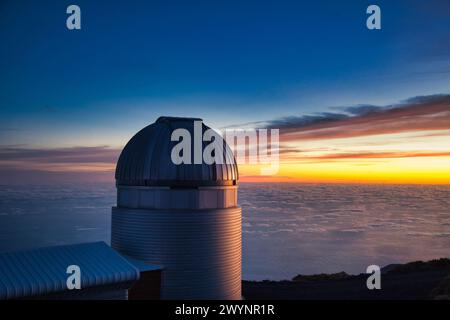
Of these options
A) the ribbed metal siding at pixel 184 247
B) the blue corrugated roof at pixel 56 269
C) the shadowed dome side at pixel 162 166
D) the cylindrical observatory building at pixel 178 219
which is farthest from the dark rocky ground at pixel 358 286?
the blue corrugated roof at pixel 56 269

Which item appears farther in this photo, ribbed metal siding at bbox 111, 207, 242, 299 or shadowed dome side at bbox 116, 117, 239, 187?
shadowed dome side at bbox 116, 117, 239, 187

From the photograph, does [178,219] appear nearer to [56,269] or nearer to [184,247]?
[184,247]

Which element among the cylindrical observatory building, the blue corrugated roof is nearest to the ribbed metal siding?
the cylindrical observatory building

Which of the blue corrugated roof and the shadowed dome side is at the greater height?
the shadowed dome side

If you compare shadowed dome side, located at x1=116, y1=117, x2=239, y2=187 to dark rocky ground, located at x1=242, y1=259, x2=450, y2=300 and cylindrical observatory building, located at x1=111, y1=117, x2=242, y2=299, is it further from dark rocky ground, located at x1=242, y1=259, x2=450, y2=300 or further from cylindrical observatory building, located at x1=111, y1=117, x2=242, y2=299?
dark rocky ground, located at x1=242, y1=259, x2=450, y2=300

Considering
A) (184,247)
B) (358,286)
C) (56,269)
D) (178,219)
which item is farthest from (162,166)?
(358,286)

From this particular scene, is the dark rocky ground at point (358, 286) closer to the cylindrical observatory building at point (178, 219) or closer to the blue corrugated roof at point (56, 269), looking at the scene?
the cylindrical observatory building at point (178, 219)

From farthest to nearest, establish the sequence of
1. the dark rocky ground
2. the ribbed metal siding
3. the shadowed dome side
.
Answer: the dark rocky ground
the shadowed dome side
the ribbed metal siding
